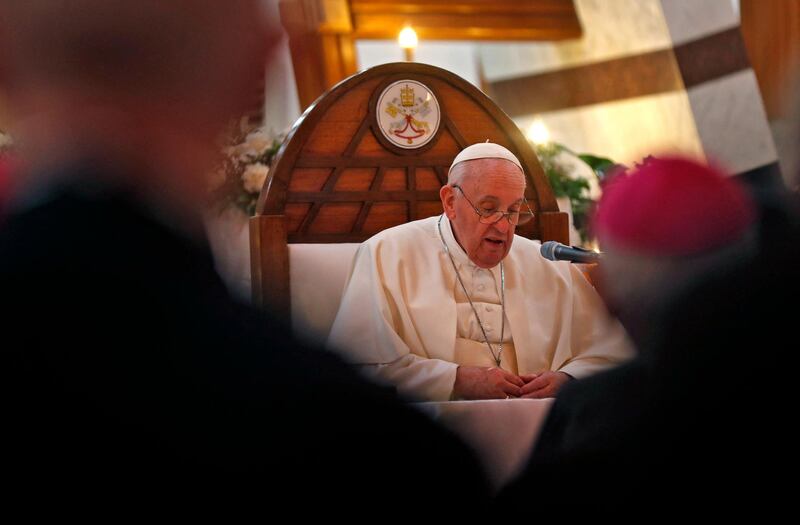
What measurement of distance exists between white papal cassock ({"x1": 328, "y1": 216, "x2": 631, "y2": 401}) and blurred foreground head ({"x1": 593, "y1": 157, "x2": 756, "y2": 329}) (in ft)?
8.68

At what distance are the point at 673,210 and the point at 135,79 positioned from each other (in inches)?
21.0

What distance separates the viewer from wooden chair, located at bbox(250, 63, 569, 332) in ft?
13.4

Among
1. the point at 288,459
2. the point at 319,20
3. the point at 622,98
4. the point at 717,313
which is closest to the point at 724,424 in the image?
the point at 717,313

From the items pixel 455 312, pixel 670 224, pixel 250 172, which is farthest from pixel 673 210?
pixel 250 172

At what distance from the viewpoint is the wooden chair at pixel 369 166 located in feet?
13.4

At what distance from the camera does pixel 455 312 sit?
13.4ft

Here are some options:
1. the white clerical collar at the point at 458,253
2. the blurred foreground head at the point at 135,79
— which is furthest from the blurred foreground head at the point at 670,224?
the white clerical collar at the point at 458,253

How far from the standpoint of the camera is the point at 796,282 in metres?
1.12

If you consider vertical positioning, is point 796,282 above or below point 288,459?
above

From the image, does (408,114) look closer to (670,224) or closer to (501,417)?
(501,417)

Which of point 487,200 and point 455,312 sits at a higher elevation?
point 487,200

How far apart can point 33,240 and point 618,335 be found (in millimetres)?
3384

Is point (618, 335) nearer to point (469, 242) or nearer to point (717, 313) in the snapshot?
point (469, 242)

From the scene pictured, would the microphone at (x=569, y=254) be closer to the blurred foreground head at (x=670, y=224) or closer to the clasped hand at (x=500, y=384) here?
the clasped hand at (x=500, y=384)
